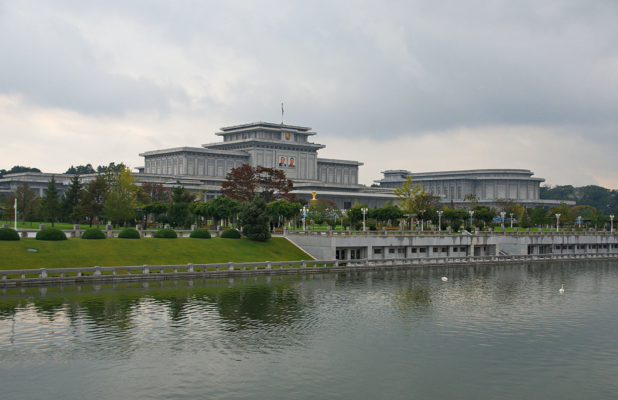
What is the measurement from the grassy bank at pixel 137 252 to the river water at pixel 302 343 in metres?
6.33

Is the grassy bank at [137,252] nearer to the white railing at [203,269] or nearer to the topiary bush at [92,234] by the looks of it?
the topiary bush at [92,234]

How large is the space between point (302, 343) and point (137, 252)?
30.5 meters

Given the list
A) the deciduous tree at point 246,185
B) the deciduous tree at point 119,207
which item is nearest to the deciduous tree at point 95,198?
the deciduous tree at point 119,207

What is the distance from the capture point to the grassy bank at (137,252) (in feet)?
165

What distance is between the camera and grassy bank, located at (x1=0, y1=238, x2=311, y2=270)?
165 ft

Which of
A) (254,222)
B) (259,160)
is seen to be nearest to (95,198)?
(254,222)

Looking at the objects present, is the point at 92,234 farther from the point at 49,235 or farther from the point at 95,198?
the point at 95,198

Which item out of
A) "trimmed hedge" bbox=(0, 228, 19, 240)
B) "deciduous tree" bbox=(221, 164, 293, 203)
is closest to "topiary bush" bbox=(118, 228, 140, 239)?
"trimmed hedge" bbox=(0, 228, 19, 240)

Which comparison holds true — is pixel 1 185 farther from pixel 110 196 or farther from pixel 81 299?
pixel 81 299

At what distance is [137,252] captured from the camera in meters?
56.7

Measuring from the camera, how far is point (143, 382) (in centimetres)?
2398

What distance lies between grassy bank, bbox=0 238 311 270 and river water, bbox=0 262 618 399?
20.8ft

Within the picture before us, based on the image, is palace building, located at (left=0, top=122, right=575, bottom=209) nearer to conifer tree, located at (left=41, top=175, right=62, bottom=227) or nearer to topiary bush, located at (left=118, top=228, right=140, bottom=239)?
conifer tree, located at (left=41, top=175, right=62, bottom=227)

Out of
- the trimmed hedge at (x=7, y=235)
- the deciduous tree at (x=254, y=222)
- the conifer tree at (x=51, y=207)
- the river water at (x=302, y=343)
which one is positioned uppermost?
the conifer tree at (x=51, y=207)
